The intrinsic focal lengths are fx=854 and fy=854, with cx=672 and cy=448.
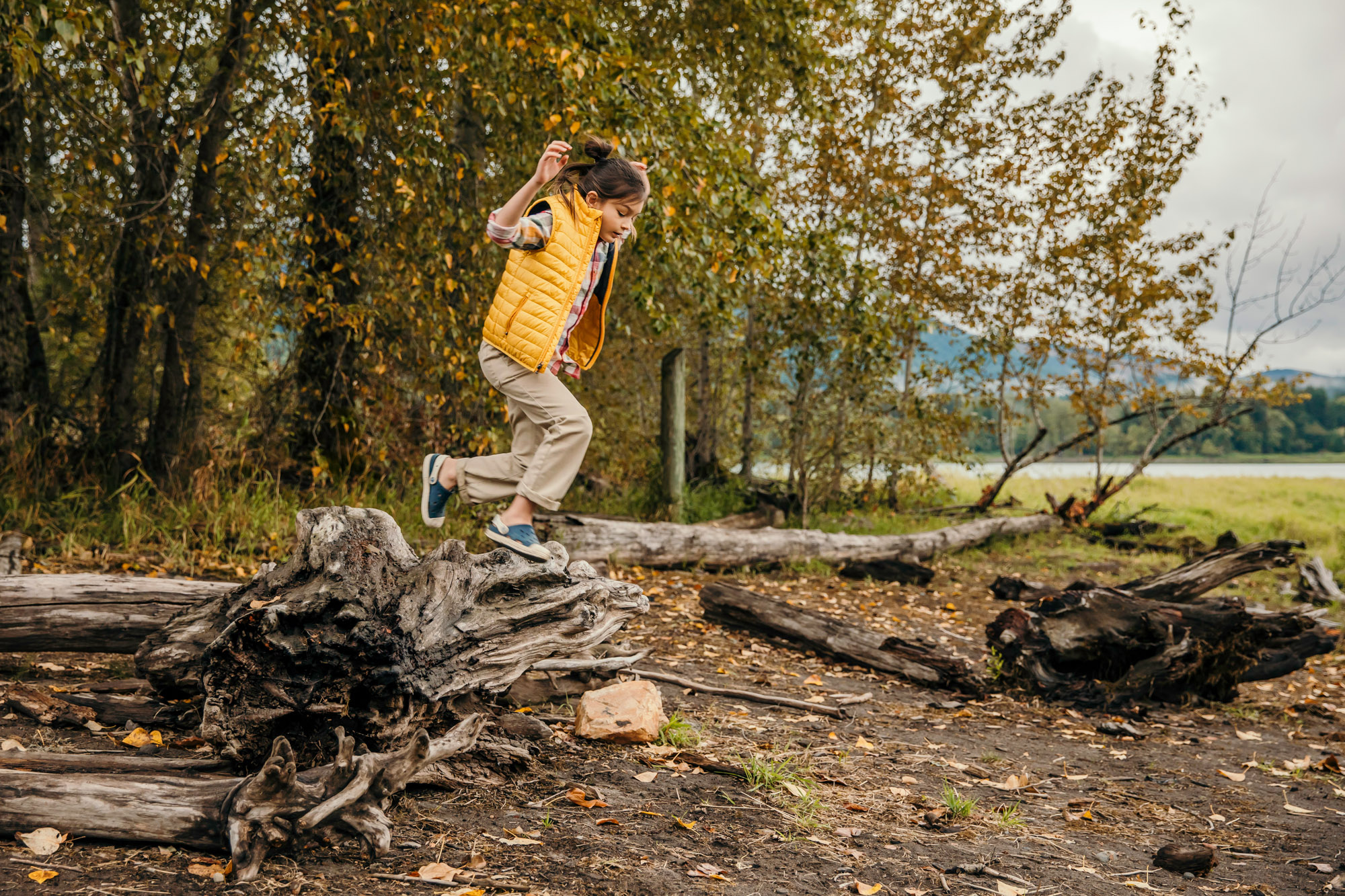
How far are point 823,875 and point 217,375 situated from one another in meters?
8.44

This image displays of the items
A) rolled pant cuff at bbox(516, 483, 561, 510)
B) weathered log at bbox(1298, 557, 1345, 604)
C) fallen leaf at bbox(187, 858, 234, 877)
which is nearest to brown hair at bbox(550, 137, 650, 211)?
rolled pant cuff at bbox(516, 483, 561, 510)

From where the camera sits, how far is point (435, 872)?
2.58m

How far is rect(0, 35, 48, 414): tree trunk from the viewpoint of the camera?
655 cm

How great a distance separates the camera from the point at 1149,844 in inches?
143

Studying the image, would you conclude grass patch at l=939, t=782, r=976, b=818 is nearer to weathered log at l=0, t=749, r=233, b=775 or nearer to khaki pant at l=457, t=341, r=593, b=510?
khaki pant at l=457, t=341, r=593, b=510

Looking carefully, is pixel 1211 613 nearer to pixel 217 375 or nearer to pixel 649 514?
pixel 649 514

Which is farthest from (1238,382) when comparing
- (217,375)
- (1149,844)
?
(217,375)

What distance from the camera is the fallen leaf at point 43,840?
246cm

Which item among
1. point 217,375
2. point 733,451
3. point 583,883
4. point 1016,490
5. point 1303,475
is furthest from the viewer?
point 1303,475

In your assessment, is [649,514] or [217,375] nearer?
[217,375]

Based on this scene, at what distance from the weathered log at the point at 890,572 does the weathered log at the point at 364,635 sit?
548cm

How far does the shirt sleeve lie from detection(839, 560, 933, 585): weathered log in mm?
6270

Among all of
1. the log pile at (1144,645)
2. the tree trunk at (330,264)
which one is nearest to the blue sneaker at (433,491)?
the tree trunk at (330,264)

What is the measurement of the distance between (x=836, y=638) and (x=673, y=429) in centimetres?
377
